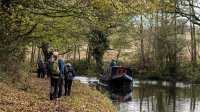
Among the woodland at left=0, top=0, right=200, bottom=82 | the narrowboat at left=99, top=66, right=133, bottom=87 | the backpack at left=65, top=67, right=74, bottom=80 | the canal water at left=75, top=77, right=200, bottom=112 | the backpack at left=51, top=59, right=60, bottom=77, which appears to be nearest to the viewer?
the woodland at left=0, top=0, right=200, bottom=82

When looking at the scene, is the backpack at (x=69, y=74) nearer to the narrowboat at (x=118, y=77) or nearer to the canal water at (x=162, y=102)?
the canal water at (x=162, y=102)

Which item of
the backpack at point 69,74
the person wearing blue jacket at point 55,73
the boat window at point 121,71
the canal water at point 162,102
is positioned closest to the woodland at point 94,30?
the person wearing blue jacket at point 55,73

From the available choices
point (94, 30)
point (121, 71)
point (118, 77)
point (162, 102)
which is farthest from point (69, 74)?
point (121, 71)

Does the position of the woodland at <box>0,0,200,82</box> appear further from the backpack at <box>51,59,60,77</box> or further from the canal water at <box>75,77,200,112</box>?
the canal water at <box>75,77,200,112</box>

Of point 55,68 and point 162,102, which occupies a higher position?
point 55,68

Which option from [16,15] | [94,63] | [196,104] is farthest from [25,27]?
[94,63]

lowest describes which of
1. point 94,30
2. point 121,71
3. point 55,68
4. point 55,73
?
point 121,71

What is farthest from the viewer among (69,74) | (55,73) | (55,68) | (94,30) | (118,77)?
(118,77)

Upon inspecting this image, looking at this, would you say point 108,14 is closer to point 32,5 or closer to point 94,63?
point 32,5

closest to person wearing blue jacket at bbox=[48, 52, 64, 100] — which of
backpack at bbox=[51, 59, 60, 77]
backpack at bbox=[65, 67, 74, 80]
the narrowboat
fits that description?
backpack at bbox=[51, 59, 60, 77]

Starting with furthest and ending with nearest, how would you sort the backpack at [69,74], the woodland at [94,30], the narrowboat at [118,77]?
the narrowboat at [118,77]
the backpack at [69,74]
the woodland at [94,30]

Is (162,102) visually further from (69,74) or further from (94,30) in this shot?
(69,74)

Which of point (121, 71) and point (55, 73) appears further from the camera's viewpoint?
point (121, 71)

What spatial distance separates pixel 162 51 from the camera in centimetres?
5131
